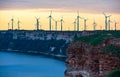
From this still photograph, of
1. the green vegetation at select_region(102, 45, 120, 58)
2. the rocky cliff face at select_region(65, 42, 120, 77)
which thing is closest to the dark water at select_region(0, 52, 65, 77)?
the rocky cliff face at select_region(65, 42, 120, 77)

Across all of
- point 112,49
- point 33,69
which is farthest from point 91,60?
point 33,69

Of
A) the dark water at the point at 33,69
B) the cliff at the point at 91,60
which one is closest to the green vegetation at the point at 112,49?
the cliff at the point at 91,60

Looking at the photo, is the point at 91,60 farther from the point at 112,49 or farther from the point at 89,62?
the point at 112,49

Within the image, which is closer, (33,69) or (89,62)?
(89,62)

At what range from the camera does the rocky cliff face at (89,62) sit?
32.5ft

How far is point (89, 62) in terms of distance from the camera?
10867 millimetres

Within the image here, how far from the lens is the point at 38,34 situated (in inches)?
4857

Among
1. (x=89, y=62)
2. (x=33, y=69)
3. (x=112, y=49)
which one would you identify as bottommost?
(x=33, y=69)

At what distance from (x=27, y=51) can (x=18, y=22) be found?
919cm

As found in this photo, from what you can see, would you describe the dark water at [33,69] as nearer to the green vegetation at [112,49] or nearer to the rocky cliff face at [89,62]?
the rocky cliff face at [89,62]

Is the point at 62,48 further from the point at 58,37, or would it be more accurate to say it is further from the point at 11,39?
the point at 11,39

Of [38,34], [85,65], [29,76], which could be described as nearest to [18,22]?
[38,34]

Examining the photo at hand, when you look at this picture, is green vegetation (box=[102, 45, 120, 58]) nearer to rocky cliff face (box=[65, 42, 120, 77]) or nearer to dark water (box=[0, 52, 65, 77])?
rocky cliff face (box=[65, 42, 120, 77])

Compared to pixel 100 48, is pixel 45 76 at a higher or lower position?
lower
